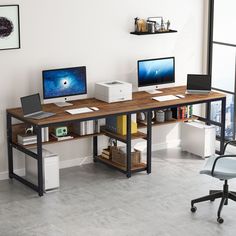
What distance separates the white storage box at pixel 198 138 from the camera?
830 centimetres

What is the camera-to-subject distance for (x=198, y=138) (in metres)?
8.38

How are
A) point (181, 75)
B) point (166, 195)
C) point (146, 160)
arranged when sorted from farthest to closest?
point (181, 75) < point (146, 160) < point (166, 195)

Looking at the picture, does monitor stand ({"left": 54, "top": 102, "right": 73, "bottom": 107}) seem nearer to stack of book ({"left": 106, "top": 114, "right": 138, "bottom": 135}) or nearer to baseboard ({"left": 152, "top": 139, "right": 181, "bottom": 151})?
stack of book ({"left": 106, "top": 114, "right": 138, "bottom": 135})

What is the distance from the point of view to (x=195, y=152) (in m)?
8.44

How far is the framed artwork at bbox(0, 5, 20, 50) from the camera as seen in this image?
7203 mm

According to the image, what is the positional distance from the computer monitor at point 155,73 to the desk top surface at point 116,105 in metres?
0.11

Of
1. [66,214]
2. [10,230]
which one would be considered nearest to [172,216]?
[66,214]

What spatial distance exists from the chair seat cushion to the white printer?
1.53 metres

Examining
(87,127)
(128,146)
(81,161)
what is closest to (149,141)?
(128,146)

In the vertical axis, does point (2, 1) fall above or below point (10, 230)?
above

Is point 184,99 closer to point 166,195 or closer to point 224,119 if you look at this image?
point 224,119

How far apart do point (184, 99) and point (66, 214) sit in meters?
2.18

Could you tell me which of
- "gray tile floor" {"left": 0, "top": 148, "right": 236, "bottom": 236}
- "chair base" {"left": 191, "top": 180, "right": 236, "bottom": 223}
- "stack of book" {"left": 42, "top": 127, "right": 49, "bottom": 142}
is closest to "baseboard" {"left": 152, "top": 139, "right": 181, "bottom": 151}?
"gray tile floor" {"left": 0, "top": 148, "right": 236, "bottom": 236}

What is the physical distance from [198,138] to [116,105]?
4.38 feet
